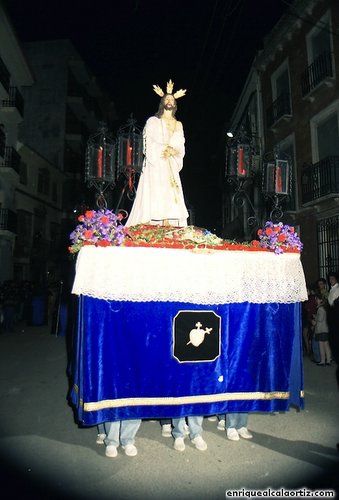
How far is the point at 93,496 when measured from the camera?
342 centimetres

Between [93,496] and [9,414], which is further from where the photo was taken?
[9,414]

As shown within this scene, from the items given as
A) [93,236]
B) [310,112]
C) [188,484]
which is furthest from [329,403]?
[310,112]

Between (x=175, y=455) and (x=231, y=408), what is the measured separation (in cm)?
87

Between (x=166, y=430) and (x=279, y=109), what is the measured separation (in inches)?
644

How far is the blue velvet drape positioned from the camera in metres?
4.18

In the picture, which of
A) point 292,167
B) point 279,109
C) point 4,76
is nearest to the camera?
point 292,167

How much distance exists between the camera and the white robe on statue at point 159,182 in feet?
18.5

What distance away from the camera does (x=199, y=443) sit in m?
4.40

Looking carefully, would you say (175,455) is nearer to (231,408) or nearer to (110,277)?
(231,408)

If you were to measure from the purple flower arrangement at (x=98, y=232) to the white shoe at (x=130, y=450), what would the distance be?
2.35 m

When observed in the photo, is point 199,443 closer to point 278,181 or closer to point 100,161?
point 100,161

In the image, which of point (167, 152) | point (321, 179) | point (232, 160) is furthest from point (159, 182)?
point (321, 179)

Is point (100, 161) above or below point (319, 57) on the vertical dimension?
below

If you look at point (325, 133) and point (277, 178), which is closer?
point (277, 178)
